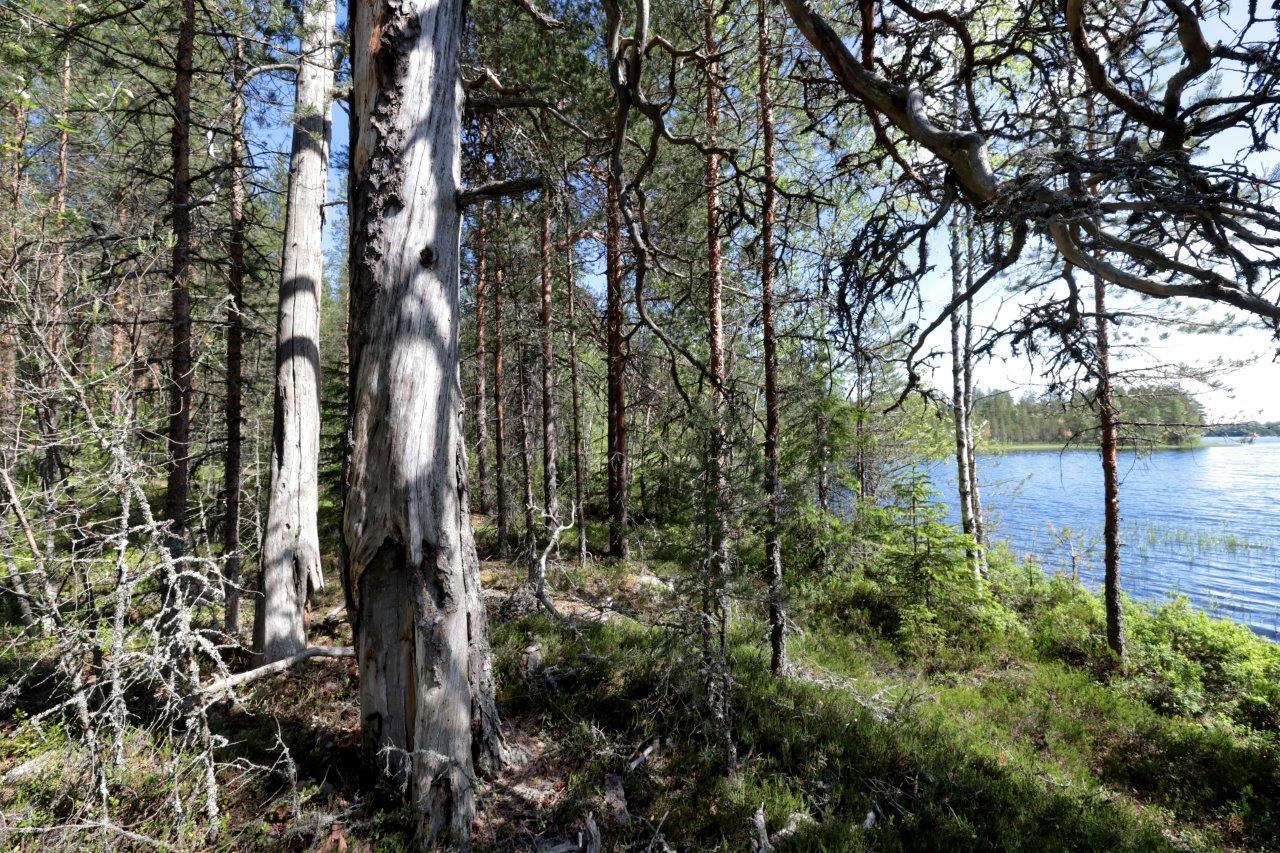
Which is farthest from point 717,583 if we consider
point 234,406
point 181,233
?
point 234,406

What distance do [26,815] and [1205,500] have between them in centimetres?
3657

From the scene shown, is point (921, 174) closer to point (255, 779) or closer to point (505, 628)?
point (255, 779)

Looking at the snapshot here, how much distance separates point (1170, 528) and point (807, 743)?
75.2 ft

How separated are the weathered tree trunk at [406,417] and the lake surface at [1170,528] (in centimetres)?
859

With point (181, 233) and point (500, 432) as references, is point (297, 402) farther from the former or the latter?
point (500, 432)

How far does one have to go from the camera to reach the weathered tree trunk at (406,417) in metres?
2.53

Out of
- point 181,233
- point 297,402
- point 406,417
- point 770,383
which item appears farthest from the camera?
point 770,383

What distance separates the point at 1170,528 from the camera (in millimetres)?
18688

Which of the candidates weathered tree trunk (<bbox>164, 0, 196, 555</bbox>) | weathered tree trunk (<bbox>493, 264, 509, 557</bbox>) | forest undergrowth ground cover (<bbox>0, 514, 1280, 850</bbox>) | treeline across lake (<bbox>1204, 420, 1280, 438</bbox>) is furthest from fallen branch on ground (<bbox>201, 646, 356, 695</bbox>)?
treeline across lake (<bbox>1204, 420, 1280, 438</bbox>)

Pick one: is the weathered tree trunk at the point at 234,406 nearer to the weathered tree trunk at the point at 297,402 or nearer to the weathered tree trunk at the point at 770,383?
the weathered tree trunk at the point at 297,402

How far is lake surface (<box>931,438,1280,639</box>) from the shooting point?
1205cm

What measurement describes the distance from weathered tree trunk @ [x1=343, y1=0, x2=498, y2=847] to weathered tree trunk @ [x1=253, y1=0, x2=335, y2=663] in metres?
3.11

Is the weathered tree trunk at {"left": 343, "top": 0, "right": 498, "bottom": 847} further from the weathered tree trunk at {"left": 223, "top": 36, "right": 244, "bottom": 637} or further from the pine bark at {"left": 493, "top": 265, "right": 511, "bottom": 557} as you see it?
the pine bark at {"left": 493, "top": 265, "right": 511, "bottom": 557}

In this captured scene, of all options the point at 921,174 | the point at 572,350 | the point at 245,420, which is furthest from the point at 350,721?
the point at 572,350
